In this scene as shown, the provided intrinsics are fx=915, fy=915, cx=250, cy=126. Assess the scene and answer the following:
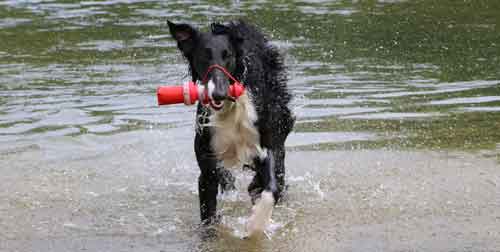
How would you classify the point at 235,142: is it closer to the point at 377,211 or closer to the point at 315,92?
the point at 377,211

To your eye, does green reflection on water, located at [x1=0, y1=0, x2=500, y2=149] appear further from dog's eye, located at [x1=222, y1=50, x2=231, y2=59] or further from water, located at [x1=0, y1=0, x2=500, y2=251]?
dog's eye, located at [x1=222, y1=50, x2=231, y2=59]

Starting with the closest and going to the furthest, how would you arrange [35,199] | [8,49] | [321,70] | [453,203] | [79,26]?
[453,203], [35,199], [321,70], [8,49], [79,26]

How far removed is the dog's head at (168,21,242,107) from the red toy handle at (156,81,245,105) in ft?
0.31

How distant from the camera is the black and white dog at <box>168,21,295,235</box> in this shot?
6.37 metres

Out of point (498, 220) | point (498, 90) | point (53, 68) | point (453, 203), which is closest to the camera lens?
point (498, 220)

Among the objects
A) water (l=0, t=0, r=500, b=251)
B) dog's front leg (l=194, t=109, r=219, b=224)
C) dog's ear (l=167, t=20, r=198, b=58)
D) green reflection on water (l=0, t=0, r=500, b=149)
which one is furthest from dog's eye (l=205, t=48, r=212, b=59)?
green reflection on water (l=0, t=0, r=500, b=149)

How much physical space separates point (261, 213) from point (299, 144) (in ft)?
9.47

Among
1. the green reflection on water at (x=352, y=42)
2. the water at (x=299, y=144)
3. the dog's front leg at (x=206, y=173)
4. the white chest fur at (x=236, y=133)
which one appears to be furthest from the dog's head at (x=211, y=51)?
the green reflection on water at (x=352, y=42)

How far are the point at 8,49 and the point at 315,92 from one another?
6.50m

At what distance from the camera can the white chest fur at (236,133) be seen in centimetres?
655

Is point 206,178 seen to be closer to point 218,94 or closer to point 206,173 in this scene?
point 206,173

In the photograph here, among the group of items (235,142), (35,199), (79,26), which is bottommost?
(79,26)

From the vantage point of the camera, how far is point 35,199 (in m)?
7.73

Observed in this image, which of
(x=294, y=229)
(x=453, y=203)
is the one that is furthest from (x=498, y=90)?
(x=294, y=229)
